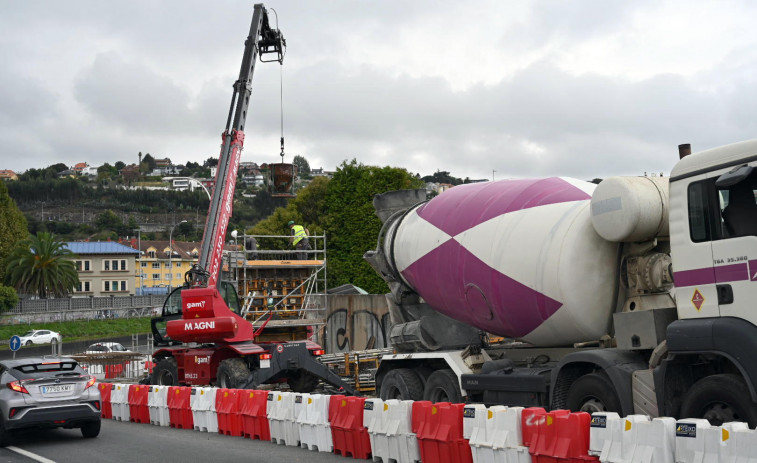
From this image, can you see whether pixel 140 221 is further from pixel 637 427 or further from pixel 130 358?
pixel 637 427

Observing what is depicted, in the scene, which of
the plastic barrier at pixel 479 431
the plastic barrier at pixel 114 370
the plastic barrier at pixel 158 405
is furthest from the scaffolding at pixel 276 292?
the plastic barrier at pixel 479 431

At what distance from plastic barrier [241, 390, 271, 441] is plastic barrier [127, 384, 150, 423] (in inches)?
157

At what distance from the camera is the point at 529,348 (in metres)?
13.3

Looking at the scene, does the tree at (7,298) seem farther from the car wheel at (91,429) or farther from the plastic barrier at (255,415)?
the plastic barrier at (255,415)

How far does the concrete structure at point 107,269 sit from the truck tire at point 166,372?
3748 inches

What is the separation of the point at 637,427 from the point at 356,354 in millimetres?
13949

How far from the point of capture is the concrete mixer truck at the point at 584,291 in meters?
8.91

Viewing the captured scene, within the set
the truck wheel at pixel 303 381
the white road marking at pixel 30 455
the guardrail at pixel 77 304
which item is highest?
the guardrail at pixel 77 304

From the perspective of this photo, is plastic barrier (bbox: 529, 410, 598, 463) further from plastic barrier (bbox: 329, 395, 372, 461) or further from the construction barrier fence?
plastic barrier (bbox: 329, 395, 372, 461)

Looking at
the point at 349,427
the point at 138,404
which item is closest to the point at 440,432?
the point at 349,427

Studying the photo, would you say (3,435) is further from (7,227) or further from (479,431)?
(7,227)

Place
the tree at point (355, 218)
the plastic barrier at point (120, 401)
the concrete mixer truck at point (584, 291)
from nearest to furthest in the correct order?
the concrete mixer truck at point (584, 291), the plastic barrier at point (120, 401), the tree at point (355, 218)

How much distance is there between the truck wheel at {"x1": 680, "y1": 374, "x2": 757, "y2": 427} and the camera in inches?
333

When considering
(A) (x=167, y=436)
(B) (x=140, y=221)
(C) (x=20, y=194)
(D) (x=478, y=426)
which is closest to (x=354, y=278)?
(A) (x=167, y=436)
